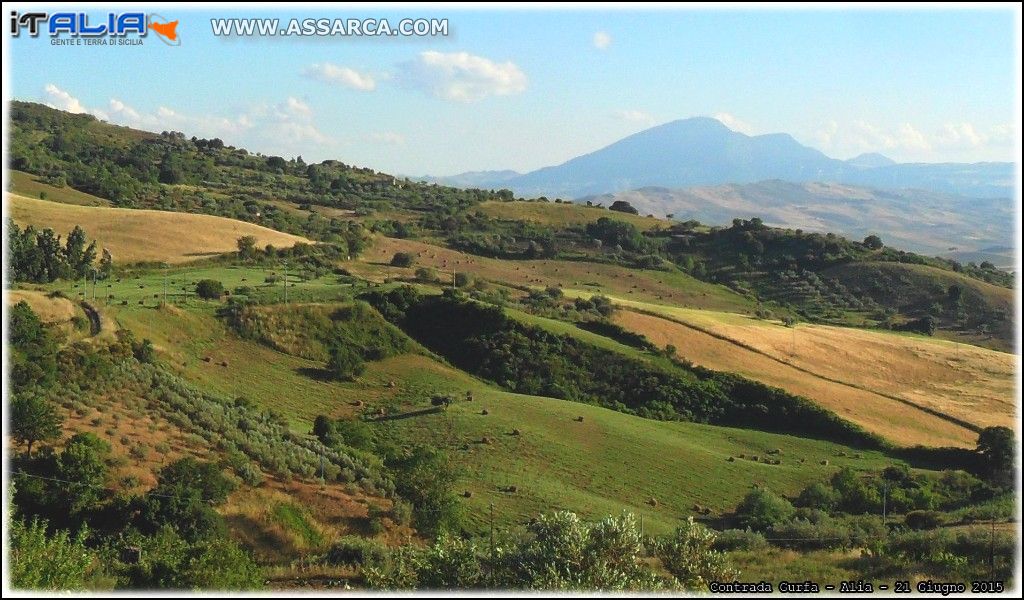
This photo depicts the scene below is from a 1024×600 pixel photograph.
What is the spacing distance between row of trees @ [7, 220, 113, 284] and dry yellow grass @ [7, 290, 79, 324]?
657cm

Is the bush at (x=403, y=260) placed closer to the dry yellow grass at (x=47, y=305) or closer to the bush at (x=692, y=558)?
the dry yellow grass at (x=47, y=305)

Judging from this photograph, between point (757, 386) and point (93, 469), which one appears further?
point (757, 386)

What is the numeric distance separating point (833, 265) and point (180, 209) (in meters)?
68.3

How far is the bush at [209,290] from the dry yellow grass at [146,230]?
13.8 m

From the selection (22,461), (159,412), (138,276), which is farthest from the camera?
(138,276)

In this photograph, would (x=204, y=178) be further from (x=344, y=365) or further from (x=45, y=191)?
(x=344, y=365)

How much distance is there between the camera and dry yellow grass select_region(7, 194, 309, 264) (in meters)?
64.9

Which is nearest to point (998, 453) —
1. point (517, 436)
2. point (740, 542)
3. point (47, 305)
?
point (517, 436)

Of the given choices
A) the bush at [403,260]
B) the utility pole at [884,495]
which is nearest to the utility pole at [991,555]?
the utility pole at [884,495]

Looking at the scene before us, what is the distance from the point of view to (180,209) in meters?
90.6

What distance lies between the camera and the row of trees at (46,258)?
50.8 meters

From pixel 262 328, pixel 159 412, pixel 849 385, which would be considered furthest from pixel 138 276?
pixel 849 385

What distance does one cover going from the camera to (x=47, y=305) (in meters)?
41.1

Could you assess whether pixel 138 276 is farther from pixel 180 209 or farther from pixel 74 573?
pixel 74 573
